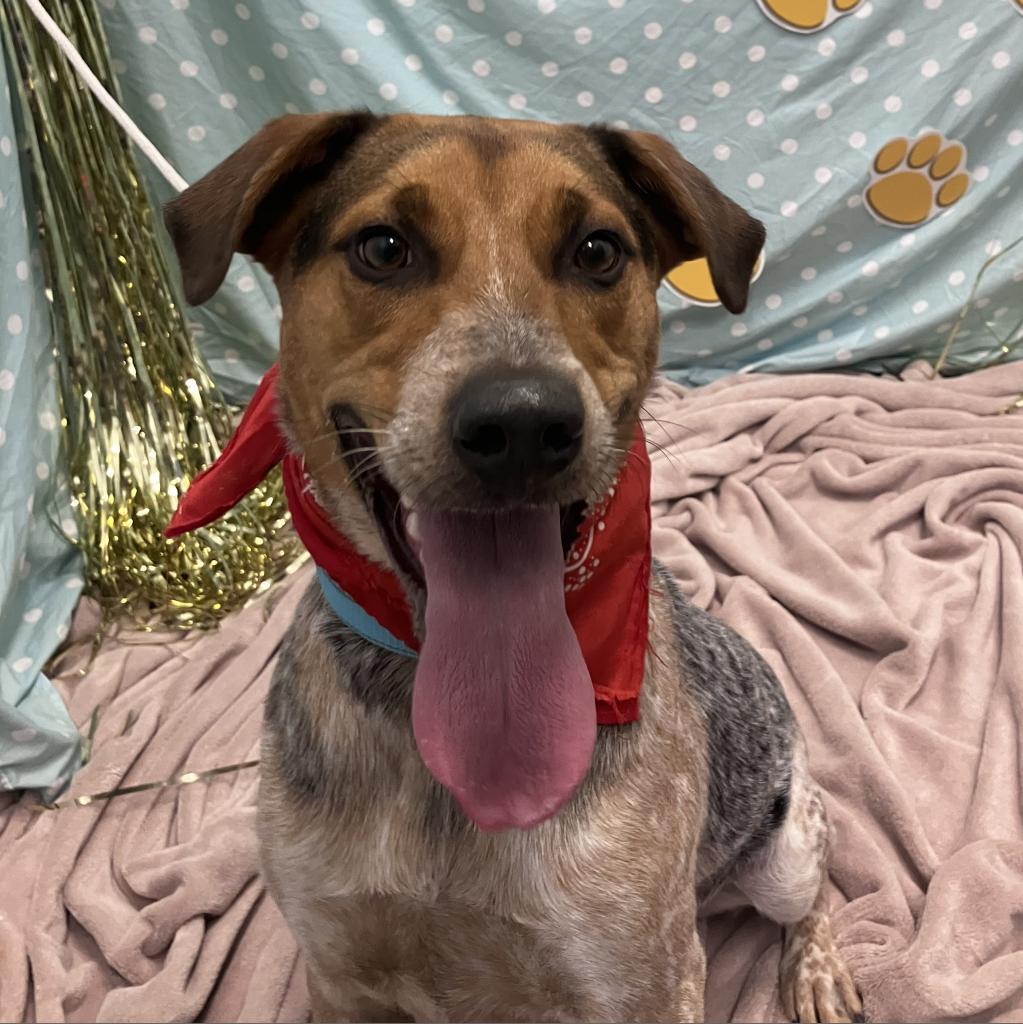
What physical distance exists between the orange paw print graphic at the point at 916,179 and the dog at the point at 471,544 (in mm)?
3001

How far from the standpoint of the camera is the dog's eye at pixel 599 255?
1785mm

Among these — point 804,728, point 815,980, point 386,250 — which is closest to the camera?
point 386,250

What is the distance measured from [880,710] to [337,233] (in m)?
2.41

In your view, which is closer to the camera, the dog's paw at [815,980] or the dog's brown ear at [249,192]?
the dog's brown ear at [249,192]

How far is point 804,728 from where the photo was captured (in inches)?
127

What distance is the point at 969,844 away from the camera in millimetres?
2695

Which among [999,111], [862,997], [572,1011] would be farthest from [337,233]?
[999,111]

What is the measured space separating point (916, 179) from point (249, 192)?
12.9ft

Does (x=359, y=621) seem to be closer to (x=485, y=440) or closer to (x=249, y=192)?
(x=485, y=440)

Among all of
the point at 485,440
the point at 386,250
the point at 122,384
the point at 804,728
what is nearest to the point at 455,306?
the point at 386,250

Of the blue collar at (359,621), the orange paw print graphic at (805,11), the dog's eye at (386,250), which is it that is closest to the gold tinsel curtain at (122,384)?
the blue collar at (359,621)

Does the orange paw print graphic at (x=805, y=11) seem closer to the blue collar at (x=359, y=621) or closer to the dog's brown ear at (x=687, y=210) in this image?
the dog's brown ear at (x=687, y=210)

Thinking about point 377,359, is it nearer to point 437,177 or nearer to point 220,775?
point 437,177

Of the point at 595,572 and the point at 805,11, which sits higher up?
the point at 595,572
